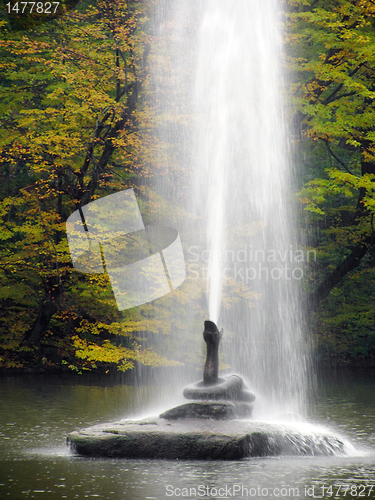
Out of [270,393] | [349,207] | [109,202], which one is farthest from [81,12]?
[270,393]

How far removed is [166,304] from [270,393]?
11.4 feet

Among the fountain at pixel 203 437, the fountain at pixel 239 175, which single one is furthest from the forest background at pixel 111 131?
the fountain at pixel 203 437

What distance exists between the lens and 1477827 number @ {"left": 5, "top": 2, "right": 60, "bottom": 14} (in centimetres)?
1527

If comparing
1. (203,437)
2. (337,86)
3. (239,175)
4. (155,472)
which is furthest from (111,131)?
(155,472)

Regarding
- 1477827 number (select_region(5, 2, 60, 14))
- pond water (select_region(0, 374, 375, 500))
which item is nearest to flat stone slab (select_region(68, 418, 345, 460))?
pond water (select_region(0, 374, 375, 500))

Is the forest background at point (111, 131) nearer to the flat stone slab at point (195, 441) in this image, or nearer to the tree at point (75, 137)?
the tree at point (75, 137)

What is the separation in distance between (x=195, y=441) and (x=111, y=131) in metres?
10.6

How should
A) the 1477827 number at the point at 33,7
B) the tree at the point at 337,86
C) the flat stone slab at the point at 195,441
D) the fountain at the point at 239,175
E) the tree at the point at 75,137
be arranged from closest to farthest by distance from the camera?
the flat stone slab at the point at 195,441 < the fountain at the point at 239,175 < the 1477827 number at the point at 33,7 < the tree at the point at 75,137 < the tree at the point at 337,86

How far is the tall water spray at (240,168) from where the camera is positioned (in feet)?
45.6

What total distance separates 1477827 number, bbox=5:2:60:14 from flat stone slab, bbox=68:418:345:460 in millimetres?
11107

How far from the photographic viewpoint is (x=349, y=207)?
20.2 metres

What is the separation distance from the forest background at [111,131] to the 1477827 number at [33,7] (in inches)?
9.4

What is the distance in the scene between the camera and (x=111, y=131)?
16703mm

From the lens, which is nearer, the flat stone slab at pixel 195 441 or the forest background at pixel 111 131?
the flat stone slab at pixel 195 441
